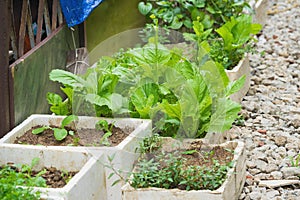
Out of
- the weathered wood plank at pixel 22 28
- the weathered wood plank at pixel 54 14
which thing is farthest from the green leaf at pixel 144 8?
the weathered wood plank at pixel 22 28

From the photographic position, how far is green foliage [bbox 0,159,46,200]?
3.70 m

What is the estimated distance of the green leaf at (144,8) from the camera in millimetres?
7031

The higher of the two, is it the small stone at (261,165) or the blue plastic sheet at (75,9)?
the blue plastic sheet at (75,9)

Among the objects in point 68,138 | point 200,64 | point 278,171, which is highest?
point 200,64

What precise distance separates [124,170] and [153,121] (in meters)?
0.54

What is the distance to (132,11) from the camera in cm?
732

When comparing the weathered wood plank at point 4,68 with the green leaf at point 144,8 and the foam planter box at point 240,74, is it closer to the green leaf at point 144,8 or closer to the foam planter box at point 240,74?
the foam planter box at point 240,74

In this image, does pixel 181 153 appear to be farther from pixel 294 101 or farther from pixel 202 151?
pixel 294 101

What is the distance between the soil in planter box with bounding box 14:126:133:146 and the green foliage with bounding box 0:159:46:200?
0.29 m

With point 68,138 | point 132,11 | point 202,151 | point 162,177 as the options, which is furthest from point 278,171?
point 132,11

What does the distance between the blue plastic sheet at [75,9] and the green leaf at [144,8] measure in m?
1.22

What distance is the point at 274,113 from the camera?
627cm

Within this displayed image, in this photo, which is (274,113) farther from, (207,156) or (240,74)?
(207,156)

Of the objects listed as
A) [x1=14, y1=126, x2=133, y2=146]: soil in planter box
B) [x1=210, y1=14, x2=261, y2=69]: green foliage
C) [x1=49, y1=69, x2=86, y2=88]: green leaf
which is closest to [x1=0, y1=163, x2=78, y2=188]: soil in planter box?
[x1=14, y1=126, x2=133, y2=146]: soil in planter box
